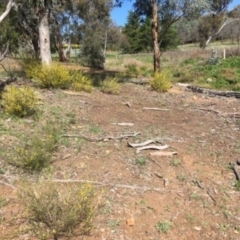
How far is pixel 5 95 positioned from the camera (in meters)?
5.87

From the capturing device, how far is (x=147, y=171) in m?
4.29

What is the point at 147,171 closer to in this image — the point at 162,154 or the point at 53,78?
the point at 162,154

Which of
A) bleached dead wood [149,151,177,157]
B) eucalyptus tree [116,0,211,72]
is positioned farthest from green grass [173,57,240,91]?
bleached dead wood [149,151,177,157]

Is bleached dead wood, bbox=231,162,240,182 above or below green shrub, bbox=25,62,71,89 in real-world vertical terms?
below

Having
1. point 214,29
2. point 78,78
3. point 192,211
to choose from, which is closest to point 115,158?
point 192,211

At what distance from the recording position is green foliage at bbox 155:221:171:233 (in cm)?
319

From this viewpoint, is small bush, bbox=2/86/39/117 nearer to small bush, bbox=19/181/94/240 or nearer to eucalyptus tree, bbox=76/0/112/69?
small bush, bbox=19/181/94/240

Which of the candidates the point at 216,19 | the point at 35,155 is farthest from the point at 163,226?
the point at 216,19

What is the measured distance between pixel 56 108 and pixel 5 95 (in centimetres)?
102

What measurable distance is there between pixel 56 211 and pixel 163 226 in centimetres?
104

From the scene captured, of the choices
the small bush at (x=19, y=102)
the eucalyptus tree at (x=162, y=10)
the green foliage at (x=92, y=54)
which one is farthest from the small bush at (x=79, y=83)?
the green foliage at (x=92, y=54)

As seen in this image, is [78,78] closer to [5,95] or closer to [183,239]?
[5,95]

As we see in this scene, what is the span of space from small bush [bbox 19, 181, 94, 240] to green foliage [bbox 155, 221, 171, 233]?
65 centimetres

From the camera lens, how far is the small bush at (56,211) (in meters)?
2.93
